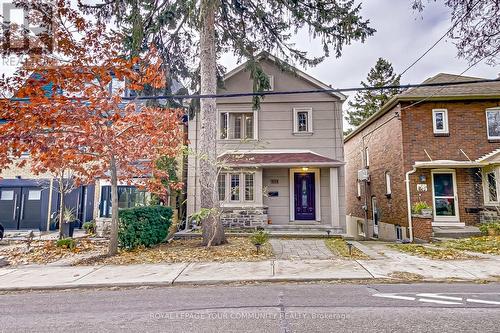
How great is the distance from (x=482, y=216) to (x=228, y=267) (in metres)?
11.2

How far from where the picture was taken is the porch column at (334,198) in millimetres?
12836

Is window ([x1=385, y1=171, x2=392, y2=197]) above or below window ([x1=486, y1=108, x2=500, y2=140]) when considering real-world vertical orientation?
below

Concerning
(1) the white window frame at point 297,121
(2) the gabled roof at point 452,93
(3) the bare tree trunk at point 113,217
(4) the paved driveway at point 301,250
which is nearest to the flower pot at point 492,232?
(2) the gabled roof at point 452,93

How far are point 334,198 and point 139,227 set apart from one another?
7899mm

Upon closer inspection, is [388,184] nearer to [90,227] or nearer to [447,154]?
[447,154]

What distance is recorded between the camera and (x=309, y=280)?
5.90 metres

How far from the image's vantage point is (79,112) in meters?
7.40

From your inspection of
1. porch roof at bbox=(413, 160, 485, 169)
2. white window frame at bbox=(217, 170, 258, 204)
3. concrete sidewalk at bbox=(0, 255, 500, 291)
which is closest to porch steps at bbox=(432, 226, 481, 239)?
porch roof at bbox=(413, 160, 485, 169)

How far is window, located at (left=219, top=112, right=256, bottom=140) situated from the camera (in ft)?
47.2

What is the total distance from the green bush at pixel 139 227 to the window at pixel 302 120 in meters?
7.44

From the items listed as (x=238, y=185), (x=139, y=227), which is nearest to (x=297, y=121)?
(x=238, y=185)

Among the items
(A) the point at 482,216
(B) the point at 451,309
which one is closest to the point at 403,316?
(B) the point at 451,309

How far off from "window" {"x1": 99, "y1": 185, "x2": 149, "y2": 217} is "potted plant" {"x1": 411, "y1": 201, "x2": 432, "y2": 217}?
1126 cm

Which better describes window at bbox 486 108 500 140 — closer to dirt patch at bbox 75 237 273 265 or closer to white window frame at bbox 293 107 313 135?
white window frame at bbox 293 107 313 135
